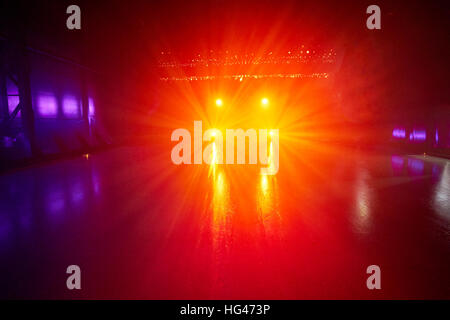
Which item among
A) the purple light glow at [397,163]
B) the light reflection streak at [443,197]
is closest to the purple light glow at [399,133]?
the purple light glow at [397,163]

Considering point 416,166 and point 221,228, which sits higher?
point 416,166

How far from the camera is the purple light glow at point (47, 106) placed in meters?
14.4

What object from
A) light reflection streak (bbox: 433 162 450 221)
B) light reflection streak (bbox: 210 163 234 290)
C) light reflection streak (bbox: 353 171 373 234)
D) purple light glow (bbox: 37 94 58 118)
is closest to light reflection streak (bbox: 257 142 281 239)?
light reflection streak (bbox: 210 163 234 290)

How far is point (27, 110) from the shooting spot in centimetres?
1120

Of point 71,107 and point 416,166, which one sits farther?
point 71,107

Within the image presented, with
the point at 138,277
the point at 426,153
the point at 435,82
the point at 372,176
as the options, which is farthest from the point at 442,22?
the point at 138,277

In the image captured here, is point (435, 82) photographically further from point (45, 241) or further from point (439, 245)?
point (45, 241)

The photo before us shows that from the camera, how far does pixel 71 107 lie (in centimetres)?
1670

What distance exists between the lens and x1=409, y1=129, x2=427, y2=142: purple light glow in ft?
48.4

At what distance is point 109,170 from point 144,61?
29.7ft

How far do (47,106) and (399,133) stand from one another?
20.8m

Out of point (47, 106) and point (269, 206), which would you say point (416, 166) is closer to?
point (269, 206)

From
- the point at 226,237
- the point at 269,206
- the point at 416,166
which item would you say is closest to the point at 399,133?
the point at 416,166

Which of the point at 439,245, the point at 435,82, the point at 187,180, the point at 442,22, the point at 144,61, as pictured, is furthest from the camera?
the point at 144,61
